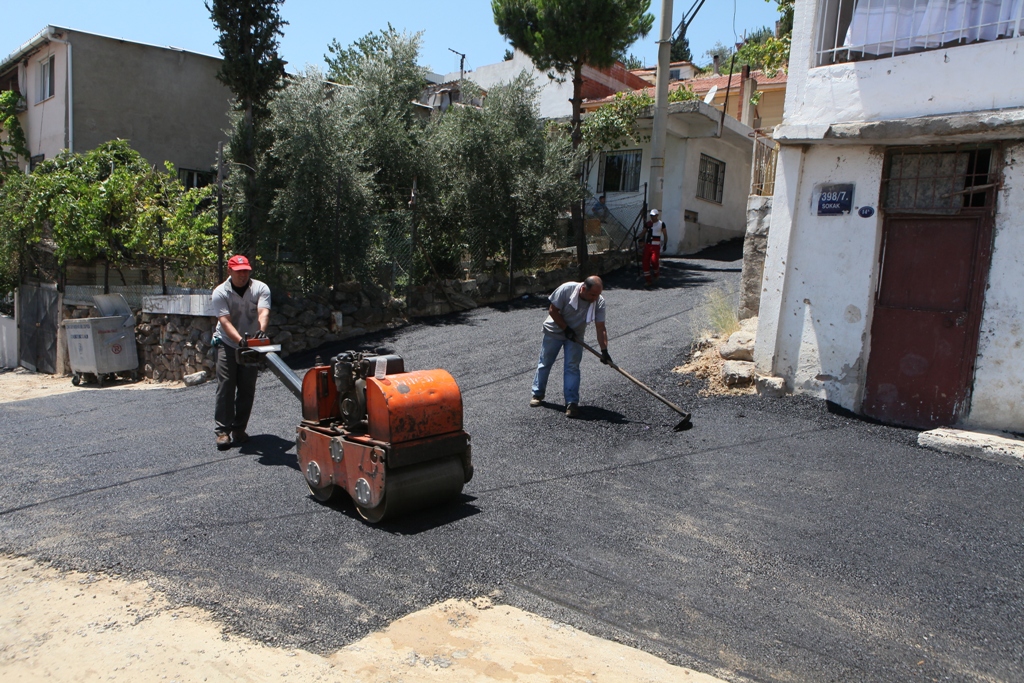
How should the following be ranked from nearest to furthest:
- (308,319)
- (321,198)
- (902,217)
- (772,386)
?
(902,217)
(772,386)
(308,319)
(321,198)

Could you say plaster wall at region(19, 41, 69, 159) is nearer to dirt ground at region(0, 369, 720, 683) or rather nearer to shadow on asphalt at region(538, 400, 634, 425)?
shadow on asphalt at region(538, 400, 634, 425)

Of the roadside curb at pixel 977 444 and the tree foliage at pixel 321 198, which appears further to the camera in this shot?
the tree foliage at pixel 321 198

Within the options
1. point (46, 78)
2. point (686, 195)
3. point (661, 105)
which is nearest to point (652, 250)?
point (661, 105)

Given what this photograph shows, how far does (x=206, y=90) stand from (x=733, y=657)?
19113 millimetres

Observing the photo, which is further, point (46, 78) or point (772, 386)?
point (46, 78)

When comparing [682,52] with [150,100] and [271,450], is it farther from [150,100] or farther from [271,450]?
[271,450]

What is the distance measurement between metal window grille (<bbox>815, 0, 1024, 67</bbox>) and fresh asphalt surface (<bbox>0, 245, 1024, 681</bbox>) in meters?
3.49

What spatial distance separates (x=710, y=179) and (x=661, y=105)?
175 inches

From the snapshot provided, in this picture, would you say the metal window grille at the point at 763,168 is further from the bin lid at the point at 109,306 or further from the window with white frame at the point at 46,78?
the window with white frame at the point at 46,78

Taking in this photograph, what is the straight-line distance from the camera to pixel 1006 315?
6.38m

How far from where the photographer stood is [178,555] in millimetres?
4027

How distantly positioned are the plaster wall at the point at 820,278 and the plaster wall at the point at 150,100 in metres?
14.2

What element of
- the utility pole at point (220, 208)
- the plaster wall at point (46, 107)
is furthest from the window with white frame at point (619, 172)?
the plaster wall at point (46, 107)

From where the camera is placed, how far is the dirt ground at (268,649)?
3.01 m
